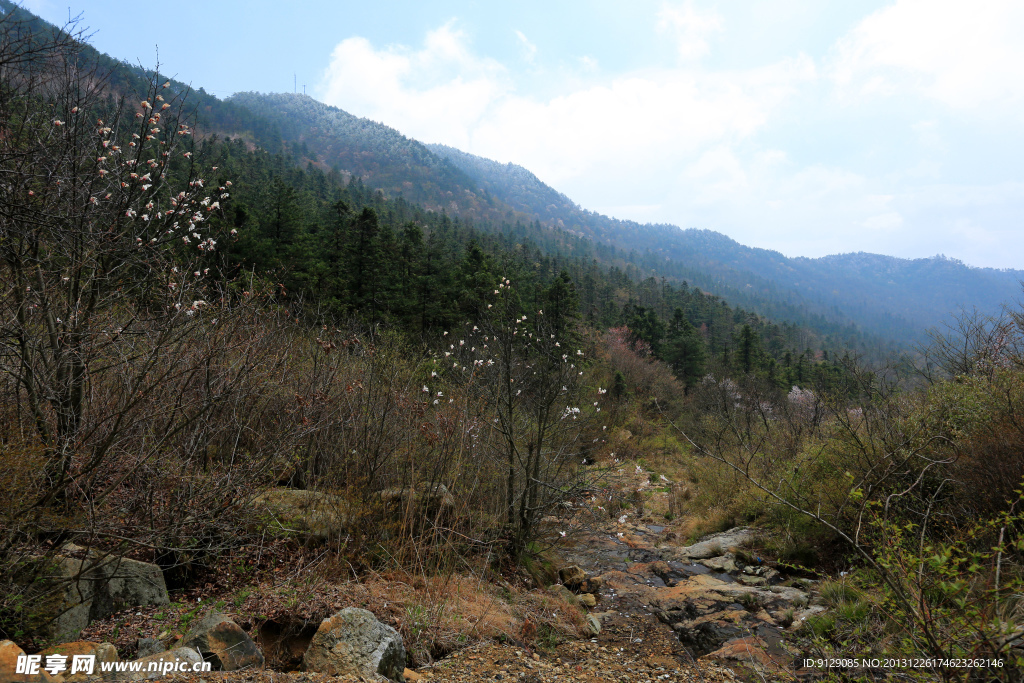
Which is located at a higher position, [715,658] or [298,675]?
[298,675]

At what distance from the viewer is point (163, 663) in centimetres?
272

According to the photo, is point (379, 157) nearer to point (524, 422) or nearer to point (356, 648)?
point (524, 422)

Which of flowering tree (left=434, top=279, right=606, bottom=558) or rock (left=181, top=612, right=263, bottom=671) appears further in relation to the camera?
flowering tree (left=434, top=279, right=606, bottom=558)

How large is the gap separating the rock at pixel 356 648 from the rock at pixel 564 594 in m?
2.70

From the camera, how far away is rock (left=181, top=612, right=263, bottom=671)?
3.02 metres

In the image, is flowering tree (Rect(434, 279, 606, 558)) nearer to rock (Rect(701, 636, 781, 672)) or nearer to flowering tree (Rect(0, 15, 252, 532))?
rock (Rect(701, 636, 781, 672))

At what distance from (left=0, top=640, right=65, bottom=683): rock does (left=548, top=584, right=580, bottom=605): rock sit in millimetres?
4624

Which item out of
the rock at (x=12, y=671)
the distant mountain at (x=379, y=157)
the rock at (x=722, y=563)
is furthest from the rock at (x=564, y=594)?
the distant mountain at (x=379, y=157)

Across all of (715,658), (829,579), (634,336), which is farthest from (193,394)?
(634,336)

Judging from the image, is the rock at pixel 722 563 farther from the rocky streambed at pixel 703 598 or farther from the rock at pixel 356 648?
the rock at pixel 356 648

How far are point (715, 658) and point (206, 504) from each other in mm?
5338

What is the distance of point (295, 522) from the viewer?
15.7ft

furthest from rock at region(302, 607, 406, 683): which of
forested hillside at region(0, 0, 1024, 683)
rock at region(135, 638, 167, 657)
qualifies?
rock at region(135, 638, 167, 657)

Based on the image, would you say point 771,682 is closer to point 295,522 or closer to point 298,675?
point 298,675
